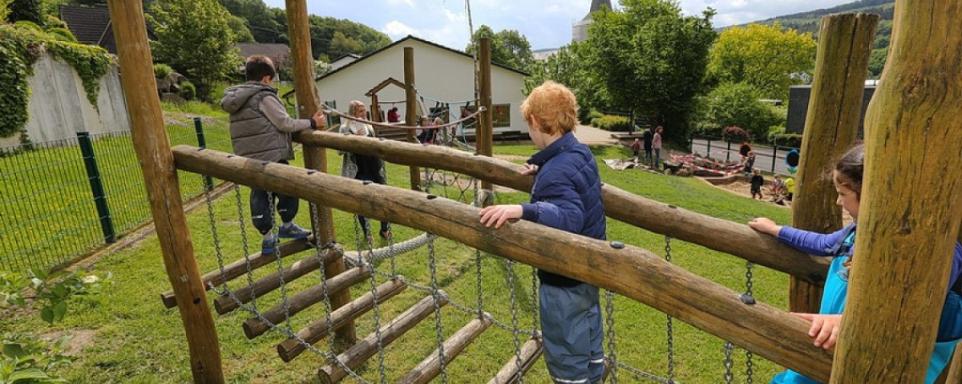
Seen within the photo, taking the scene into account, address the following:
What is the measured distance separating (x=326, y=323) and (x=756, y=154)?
74.2 ft

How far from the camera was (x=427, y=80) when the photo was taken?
2466cm

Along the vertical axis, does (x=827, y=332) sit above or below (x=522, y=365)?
above

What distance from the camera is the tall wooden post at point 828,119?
1.98 metres

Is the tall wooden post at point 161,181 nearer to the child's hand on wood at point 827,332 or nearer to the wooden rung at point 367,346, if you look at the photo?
the wooden rung at point 367,346

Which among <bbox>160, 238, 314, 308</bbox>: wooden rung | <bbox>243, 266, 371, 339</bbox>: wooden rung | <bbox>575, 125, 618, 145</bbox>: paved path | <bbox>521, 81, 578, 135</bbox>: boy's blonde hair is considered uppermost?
<bbox>521, 81, 578, 135</bbox>: boy's blonde hair

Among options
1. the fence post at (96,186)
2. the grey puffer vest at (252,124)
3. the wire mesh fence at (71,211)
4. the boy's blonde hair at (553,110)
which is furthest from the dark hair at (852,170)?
the fence post at (96,186)

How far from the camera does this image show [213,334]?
11.8 ft

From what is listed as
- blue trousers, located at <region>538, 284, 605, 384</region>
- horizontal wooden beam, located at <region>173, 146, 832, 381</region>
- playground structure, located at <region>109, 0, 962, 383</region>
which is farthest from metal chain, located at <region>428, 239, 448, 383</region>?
blue trousers, located at <region>538, 284, 605, 384</region>

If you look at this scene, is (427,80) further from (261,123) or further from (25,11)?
(261,123)

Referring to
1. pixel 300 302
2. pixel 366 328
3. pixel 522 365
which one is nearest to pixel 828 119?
pixel 522 365

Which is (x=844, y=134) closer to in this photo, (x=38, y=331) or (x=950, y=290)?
(x=950, y=290)

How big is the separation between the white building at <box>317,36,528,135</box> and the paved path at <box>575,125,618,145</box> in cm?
345

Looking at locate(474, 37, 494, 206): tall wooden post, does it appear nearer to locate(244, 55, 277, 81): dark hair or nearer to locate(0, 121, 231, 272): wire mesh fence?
locate(244, 55, 277, 81): dark hair

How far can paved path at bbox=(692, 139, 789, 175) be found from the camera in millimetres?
20236
